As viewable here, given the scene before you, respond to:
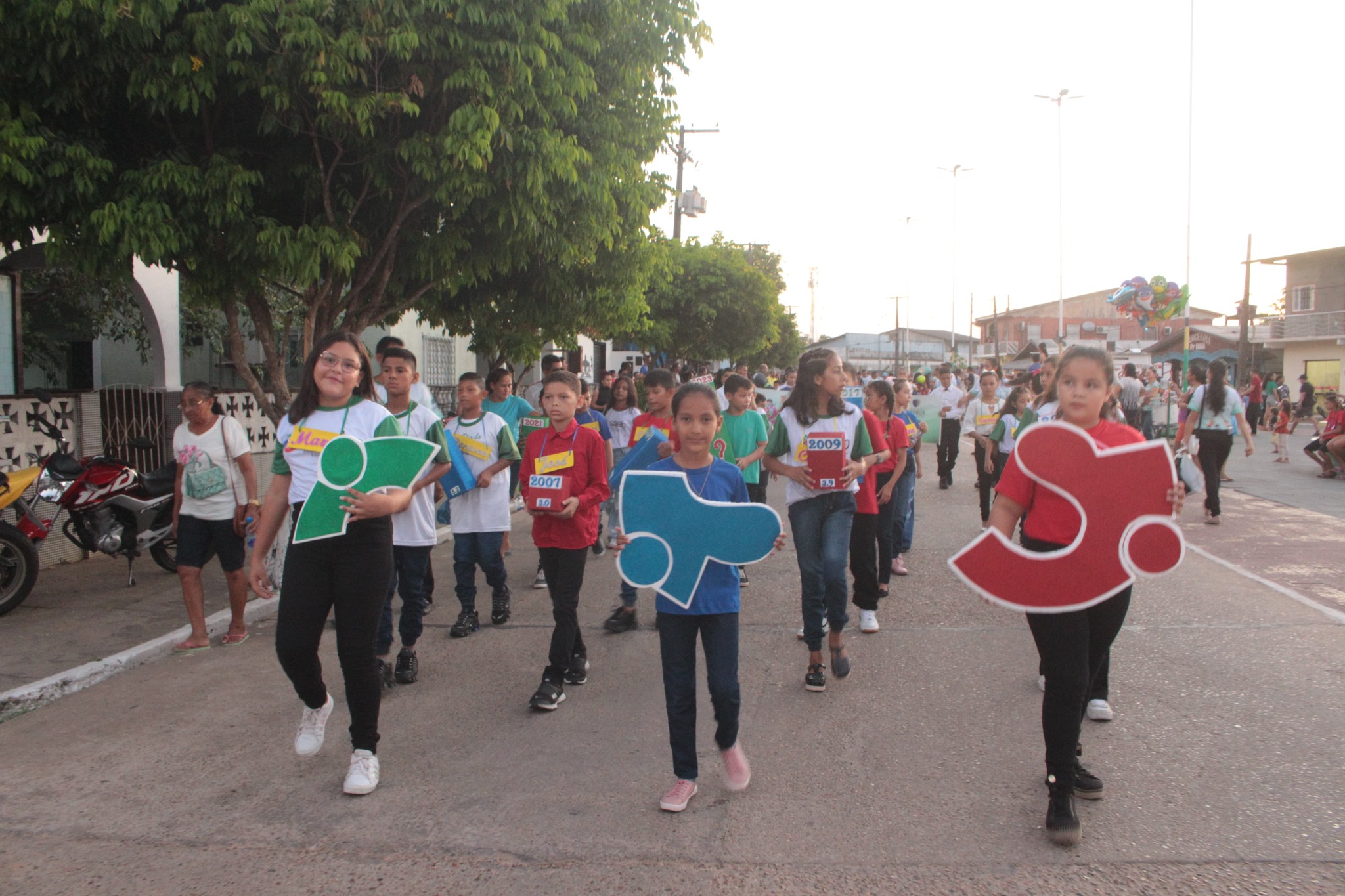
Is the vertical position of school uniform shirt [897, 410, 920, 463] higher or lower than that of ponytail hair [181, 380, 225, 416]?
→ lower

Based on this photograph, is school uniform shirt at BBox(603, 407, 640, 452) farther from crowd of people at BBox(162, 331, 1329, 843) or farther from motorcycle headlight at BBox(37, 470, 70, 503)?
motorcycle headlight at BBox(37, 470, 70, 503)

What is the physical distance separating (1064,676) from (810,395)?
85.7 inches

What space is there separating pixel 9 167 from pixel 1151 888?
23.3 ft

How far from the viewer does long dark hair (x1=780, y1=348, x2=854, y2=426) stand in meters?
5.18

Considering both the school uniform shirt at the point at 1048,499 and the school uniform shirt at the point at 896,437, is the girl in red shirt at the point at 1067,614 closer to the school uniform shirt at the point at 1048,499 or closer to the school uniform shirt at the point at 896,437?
the school uniform shirt at the point at 1048,499

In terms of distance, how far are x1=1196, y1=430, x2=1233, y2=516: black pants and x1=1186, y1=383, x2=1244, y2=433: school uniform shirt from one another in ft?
0.18

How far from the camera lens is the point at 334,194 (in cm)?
805

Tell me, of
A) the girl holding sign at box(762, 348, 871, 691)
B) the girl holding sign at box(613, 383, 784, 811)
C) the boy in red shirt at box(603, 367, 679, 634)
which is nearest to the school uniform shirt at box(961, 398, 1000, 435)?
the boy in red shirt at box(603, 367, 679, 634)

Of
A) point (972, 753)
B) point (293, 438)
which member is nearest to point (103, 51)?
point (293, 438)

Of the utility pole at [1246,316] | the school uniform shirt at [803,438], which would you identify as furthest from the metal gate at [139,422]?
the utility pole at [1246,316]

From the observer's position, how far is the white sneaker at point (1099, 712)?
4523 mm

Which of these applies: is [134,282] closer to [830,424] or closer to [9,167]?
[9,167]

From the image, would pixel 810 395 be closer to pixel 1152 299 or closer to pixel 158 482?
pixel 158 482

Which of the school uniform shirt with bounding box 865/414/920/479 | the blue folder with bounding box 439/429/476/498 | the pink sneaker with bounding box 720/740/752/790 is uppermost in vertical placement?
the school uniform shirt with bounding box 865/414/920/479
